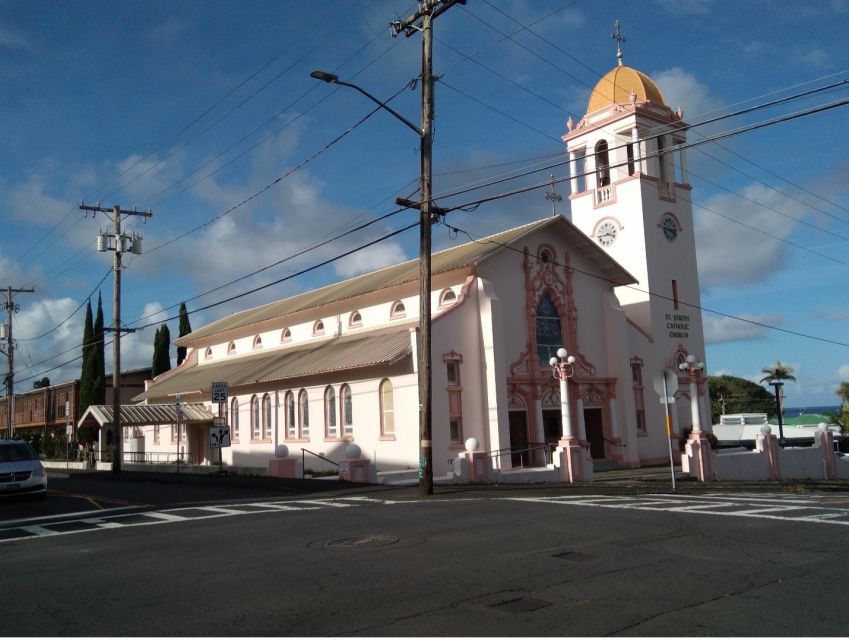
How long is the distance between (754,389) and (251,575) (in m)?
114

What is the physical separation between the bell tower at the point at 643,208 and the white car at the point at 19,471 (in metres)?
25.4

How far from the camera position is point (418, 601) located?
737 centimetres

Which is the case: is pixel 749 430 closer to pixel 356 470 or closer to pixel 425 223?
pixel 356 470

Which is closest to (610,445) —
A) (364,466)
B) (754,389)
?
(364,466)

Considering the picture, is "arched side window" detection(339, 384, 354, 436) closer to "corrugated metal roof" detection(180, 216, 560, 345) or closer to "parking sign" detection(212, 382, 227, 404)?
"corrugated metal roof" detection(180, 216, 560, 345)

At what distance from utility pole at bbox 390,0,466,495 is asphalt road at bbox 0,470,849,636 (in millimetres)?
3507

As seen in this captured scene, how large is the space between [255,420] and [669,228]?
22.1 meters

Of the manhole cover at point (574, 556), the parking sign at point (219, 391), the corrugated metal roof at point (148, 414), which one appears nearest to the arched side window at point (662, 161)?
the parking sign at point (219, 391)

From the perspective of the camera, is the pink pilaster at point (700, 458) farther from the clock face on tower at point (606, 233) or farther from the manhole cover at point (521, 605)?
the manhole cover at point (521, 605)

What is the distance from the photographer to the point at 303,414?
34125mm

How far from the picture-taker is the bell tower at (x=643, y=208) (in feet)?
122

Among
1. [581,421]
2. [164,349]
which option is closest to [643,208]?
[581,421]

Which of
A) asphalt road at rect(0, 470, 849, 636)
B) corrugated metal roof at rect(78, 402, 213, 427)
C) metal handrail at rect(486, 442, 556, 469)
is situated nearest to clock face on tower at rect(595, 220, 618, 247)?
metal handrail at rect(486, 442, 556, 469)

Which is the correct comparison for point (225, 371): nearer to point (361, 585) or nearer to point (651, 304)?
point (651, 304)
